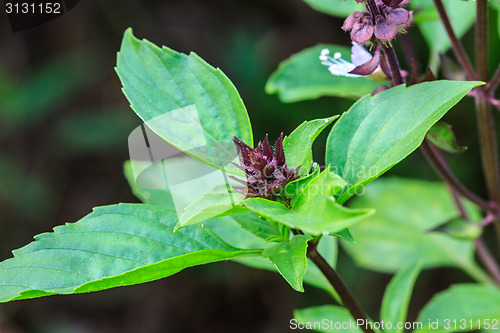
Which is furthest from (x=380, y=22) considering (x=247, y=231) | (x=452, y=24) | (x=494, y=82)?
(x=452, y=24)

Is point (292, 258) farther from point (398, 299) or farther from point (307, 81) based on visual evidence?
point (307, 81)

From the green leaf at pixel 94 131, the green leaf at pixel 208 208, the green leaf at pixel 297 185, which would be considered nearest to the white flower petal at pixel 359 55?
the green leaf at pixel 297 185

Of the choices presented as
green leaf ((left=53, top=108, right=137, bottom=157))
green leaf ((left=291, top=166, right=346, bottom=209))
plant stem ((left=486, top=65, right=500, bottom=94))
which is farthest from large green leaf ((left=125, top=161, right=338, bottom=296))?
green leaf ((left=53, top=108, right=137, bottom=157))

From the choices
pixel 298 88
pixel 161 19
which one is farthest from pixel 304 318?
pixel 161 19

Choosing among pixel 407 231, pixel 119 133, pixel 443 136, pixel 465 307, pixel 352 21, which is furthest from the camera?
pixel 119 133

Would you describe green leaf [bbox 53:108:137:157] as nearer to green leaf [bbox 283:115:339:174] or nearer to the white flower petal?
the white flower petal

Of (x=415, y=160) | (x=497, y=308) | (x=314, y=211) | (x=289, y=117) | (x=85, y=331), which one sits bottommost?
(x=85, y=331)

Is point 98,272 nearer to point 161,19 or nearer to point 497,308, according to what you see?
point 497,308

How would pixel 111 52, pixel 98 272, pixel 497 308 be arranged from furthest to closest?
pixel 111 52
pixel 497 308
pixel 98 272
